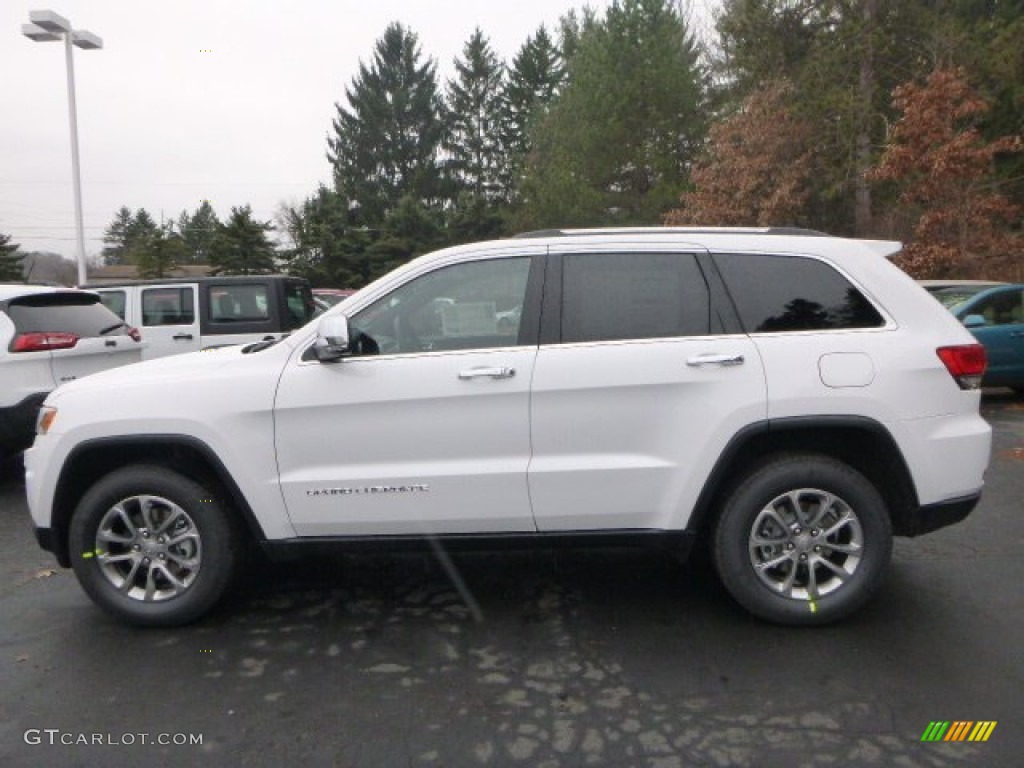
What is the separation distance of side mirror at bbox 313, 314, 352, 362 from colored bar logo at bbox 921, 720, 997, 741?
282cm

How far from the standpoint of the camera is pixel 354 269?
45625 millimetres

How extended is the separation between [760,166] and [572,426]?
20626 mm

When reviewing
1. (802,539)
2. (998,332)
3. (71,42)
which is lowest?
(802,539)

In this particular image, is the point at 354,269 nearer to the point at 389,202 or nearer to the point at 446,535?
the point at 389,202

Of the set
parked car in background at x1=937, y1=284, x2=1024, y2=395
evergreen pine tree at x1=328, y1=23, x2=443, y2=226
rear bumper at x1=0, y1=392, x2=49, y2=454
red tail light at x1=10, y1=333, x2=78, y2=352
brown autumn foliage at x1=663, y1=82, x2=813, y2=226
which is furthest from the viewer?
evergreen pine tree at x1=328, y1=23, x2=443, y2=226

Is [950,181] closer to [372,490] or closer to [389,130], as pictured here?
[372,490]

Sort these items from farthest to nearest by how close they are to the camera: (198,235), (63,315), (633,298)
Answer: (198,235), (63,315), (633,298)

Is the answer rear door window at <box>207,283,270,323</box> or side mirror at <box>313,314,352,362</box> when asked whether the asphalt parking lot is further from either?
rear door window at <box>207,283,270,323</box>

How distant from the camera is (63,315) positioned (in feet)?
24.6

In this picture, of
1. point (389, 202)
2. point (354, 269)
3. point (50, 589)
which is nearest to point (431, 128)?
point (389, 202)

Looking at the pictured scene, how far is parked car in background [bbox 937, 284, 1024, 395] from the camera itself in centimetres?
1116

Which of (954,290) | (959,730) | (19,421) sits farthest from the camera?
(954,290)

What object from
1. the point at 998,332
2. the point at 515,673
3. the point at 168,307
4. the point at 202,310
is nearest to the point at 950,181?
the point at 998,332

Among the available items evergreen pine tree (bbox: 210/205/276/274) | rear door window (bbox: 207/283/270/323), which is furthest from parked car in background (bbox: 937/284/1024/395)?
evergreen pine tree (bbox: 210/205/276/274)
